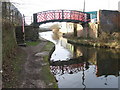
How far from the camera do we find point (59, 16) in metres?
24.7

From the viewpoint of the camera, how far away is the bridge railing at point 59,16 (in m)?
23.9

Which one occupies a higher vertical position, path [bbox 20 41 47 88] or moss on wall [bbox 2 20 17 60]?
→ moss on wall [bbox 2 20 17 60]

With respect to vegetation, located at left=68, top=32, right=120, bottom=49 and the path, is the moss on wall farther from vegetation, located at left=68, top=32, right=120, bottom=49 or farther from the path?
vegetation, located at left=68, top=32, right=120, bottom=49

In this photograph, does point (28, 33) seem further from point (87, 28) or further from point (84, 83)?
point (84, 83)

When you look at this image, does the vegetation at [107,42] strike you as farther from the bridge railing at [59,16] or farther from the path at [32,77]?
the path at [32,77]

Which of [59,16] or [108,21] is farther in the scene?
[59,16]

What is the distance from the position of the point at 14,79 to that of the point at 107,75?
5105 mm

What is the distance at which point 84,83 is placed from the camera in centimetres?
741

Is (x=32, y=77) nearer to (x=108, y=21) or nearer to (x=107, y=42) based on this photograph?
(x=107, y=42)

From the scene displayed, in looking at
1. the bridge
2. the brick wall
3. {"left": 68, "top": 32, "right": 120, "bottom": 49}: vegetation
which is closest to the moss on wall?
{"left": 68, "top": 32, "right": 120, "bottom": 49}: vegetation

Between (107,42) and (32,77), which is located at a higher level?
(107,42)

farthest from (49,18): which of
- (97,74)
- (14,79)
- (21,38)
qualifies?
(14,79)

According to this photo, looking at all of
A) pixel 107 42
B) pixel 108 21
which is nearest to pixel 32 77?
pixel 107 42

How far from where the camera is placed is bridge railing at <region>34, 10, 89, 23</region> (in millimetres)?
23948
